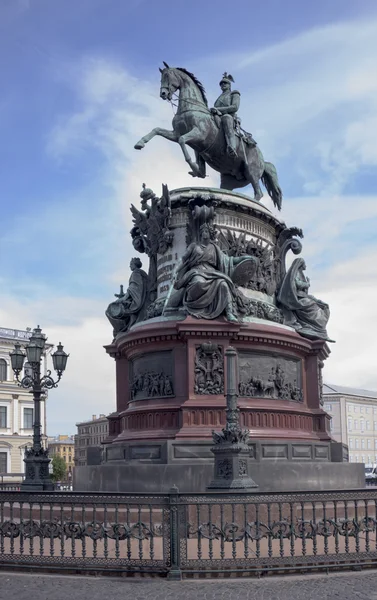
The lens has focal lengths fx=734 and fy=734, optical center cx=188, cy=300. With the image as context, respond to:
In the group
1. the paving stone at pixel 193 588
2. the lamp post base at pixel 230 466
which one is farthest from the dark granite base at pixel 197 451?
the paving stone at pixel 193 588

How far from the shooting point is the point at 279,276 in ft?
75.9

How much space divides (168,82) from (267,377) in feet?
31.6

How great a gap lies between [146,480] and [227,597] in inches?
320

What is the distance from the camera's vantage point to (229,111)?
2386 cm

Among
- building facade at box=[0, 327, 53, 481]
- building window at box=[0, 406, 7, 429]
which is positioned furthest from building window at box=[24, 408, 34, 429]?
building window at box=[0, 406, 7, 429]

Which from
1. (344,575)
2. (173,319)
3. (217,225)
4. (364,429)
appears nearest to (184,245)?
(217,225)

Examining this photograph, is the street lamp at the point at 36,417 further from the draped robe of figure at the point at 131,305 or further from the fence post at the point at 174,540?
the fence post at the point at 174,540

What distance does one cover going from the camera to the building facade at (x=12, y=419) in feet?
236

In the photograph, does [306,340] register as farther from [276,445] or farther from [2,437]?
[2,437]

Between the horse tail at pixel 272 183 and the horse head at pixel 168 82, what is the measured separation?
15.2 ft

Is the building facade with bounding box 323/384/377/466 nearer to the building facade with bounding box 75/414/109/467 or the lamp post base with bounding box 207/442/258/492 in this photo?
the building facade with bounding box 75/414/109/467

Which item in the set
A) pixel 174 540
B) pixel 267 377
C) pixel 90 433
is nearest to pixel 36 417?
pixel 267 377

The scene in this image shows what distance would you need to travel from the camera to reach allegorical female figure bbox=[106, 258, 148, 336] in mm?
22516

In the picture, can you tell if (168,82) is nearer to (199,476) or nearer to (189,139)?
(189,139)
